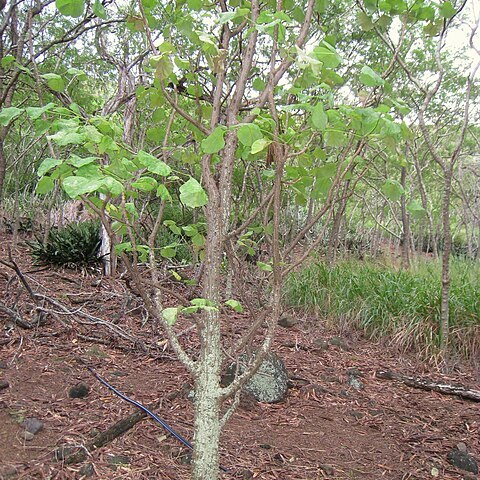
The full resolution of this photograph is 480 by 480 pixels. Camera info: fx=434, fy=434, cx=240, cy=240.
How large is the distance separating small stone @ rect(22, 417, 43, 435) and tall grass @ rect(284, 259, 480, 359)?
3.40 m

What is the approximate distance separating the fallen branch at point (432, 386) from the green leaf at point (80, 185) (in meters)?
3.37

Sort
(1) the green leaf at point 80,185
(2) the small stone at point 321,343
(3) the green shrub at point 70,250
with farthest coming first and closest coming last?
(3) the green shrub at point 70,250 → (2) the small stone at point 321,343 → (1) the green leaf at point 80,185

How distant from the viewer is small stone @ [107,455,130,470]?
214 cm

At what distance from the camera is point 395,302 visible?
187 inches

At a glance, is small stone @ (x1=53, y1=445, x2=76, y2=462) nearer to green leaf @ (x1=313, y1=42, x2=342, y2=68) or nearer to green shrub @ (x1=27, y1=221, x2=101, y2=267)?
green leaf @ (x1=313, y1=42, x2=342, y2=68)

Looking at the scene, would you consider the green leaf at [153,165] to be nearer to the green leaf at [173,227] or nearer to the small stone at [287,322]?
the green leaf at [173,227]

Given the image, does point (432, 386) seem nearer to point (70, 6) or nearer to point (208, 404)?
point (208, 404)

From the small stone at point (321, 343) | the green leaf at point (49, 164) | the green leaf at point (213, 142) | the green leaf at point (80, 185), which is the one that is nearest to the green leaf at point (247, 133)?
the green leaf at point (213, 142)

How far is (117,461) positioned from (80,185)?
5.23ft

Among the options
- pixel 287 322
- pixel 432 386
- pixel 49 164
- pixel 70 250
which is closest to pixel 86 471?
pixel 49 164

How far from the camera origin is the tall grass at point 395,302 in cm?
436

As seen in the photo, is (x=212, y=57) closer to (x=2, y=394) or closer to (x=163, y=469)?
(x=163, y=469)

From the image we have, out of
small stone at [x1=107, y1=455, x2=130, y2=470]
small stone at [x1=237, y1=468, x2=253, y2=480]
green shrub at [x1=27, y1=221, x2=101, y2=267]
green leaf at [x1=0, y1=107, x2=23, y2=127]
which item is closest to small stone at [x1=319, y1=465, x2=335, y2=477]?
small stone at [x1=237, y1=468, x2=253, y2=480]

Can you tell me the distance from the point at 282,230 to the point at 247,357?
15.6ft
